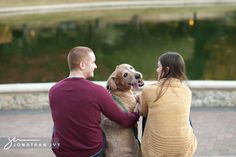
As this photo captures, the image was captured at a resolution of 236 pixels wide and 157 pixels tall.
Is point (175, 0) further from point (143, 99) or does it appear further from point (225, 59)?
point (143, 99)

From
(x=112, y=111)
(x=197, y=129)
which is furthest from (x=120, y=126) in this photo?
(x=197, y=129)

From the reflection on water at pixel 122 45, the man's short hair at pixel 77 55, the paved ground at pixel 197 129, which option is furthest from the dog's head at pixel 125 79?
the reflection on water at pixel 122 45

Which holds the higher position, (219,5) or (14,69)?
(14,69)

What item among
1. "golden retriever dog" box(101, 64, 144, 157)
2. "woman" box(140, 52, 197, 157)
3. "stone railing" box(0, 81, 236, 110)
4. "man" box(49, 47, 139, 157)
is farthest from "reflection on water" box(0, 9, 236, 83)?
"man" box(49, 47, 139, 157)

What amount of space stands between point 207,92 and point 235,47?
26.6ft

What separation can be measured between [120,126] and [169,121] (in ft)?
1.18

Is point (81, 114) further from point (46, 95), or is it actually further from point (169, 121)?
point (46, 95)

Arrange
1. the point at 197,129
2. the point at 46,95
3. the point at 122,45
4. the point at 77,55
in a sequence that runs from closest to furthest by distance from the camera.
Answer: the point at 77,55
the point at 197,129
the point at 46,95
the point at 122,45

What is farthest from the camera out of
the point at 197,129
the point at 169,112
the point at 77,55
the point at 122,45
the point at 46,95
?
the point at 122,45

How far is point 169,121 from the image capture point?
3.20 m

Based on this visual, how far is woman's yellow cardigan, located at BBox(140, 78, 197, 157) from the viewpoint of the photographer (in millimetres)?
3199

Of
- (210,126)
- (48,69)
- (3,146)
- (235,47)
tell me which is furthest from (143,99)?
(235,47)

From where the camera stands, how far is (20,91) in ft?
27.0

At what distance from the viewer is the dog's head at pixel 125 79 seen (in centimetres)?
334
